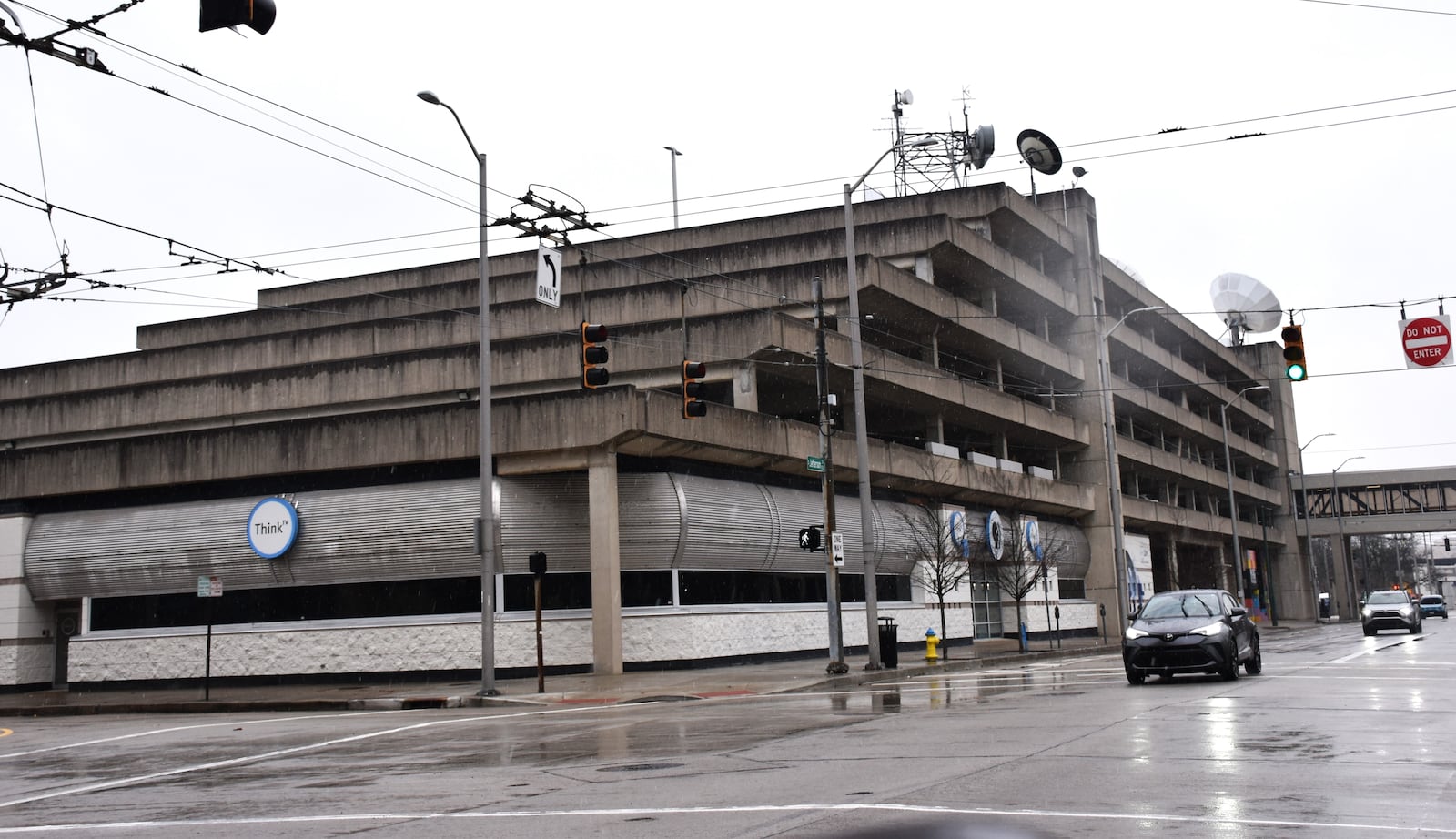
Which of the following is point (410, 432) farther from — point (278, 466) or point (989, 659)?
point (989, 659)

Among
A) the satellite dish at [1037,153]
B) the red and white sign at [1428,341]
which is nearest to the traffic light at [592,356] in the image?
the red and white sign at [1428,341]

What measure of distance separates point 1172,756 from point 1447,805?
293cm

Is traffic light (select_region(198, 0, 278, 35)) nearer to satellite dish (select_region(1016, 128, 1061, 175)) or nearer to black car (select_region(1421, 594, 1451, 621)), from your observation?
satellite dish (select_region(1016, 128, 1061, 175))

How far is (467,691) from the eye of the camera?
26766 mm

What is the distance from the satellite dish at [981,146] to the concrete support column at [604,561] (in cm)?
3170

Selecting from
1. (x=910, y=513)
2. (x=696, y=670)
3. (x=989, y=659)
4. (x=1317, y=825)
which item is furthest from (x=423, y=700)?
(x=910, y=513)

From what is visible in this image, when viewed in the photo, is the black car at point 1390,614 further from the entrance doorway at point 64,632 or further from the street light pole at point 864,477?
the entrance doorway at point 64,632

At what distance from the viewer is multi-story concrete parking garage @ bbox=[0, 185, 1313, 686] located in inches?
1234

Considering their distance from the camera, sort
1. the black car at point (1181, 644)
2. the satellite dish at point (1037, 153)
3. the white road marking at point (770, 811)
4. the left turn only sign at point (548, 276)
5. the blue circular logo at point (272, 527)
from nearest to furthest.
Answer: the white road marking at point (770, 811) < the black car at point (1181, 644) < the left turn only sign at point (548, 276) < the blue circular logo at point (272, 527) < the satellite dish at point (1037, 153)

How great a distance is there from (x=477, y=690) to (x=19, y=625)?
1629 centimetres

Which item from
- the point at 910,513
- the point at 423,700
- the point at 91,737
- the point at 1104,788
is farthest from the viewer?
the point at 910,513

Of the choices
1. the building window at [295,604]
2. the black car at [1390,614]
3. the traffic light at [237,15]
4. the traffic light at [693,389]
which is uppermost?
the traffic light at [237,15]

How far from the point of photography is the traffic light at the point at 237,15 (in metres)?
10.7

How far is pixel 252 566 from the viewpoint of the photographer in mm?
33125
